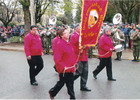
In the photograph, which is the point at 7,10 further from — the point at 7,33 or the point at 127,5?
the point at 127,5

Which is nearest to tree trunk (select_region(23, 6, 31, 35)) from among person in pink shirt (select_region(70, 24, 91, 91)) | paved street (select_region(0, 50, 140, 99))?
paved street (select_region(0, 50, 140, 99))

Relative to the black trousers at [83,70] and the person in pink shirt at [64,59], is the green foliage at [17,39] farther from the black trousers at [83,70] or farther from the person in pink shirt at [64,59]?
the person in pink shirt at [64,59]

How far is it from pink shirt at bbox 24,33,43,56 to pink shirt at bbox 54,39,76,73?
1877 mm

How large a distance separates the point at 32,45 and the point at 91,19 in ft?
7.87

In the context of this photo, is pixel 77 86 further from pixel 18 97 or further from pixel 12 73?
pixel 12 73

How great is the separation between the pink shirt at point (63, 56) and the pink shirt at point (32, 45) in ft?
6.16

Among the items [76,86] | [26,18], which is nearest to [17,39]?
[26,18]

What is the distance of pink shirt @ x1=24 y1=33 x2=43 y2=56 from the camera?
17.8 ft

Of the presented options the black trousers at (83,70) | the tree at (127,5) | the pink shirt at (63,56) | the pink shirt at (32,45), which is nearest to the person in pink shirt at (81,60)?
the black trousers at (83,70)

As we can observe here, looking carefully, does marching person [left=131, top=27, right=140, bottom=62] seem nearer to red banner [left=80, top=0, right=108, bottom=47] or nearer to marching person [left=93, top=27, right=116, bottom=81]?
marching person [left=93, top=27, right=116, bottom=81]

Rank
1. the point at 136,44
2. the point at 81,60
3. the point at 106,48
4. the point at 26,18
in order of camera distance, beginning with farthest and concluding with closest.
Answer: the point at 26,18, the point at 136,44, the point at 106,48, the point at 81,60

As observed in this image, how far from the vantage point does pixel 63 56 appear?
152 inches

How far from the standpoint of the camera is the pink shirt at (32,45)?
5.43m

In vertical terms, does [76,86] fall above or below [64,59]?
below
